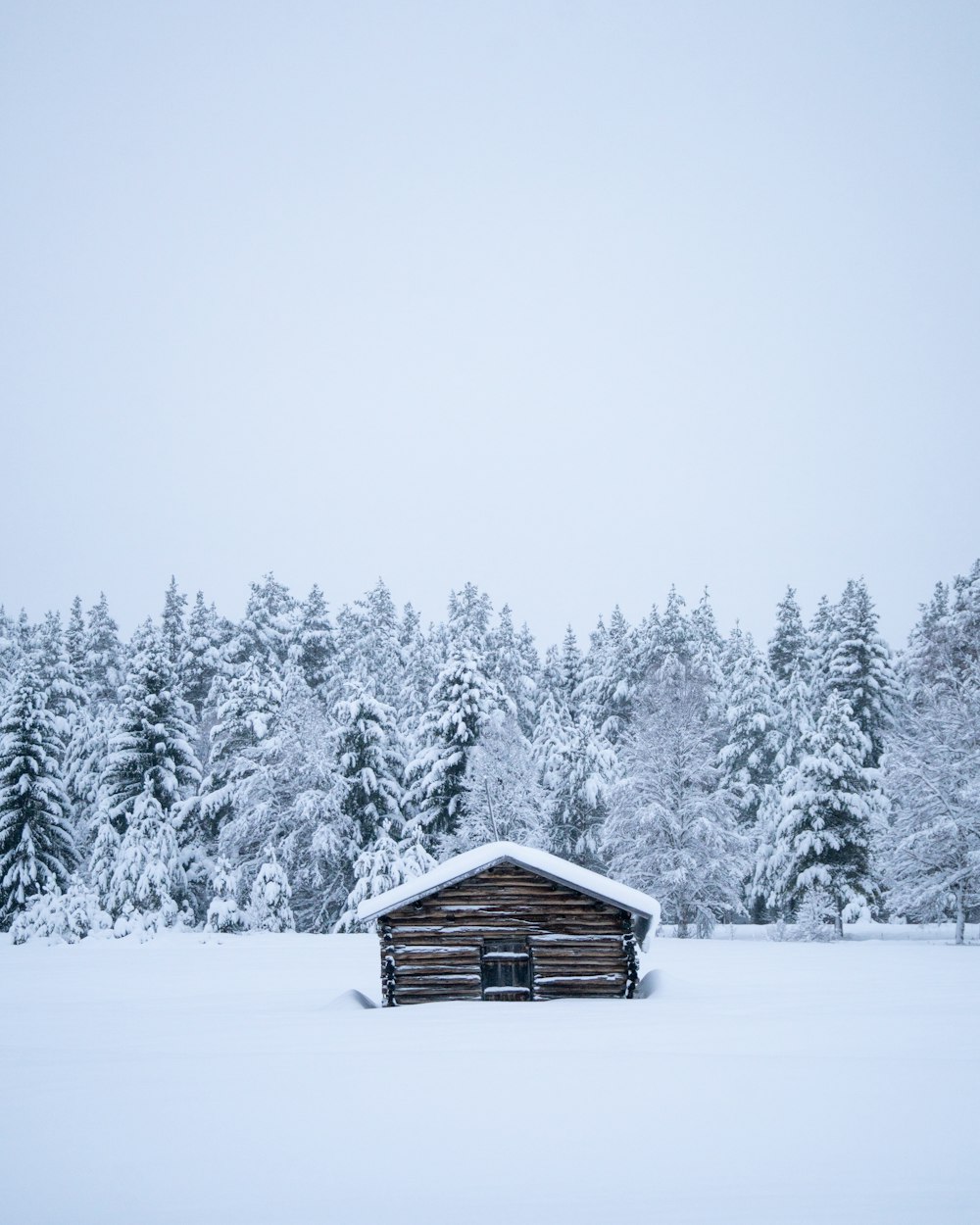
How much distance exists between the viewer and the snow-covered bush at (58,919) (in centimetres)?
3356

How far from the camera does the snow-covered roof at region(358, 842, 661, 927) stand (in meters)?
20.2

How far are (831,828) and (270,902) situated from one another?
2431 cm

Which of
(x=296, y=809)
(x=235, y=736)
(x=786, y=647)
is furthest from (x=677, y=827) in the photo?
(x=235, y=736)

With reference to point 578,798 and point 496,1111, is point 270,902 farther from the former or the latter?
point 496,1111

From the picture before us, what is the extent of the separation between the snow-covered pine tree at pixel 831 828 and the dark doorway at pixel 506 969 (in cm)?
2115

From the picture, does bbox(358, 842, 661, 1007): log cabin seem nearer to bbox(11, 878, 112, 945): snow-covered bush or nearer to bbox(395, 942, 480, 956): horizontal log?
bbox(395, 942, 480, 956): horizontal log

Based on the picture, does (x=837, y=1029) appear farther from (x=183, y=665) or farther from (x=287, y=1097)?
(x=183, y=665)

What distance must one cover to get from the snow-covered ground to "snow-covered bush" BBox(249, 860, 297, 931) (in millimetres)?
19591

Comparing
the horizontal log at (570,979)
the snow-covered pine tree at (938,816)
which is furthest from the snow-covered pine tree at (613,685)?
the horizontal log at (570,979)

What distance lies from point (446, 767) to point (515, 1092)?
105ft

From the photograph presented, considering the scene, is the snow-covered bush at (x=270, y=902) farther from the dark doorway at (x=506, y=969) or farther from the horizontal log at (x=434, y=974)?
the dark doorway at (x=506, y=969)

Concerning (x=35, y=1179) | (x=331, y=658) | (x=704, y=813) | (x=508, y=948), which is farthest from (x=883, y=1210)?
(x=331, y=658)

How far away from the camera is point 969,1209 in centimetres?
788

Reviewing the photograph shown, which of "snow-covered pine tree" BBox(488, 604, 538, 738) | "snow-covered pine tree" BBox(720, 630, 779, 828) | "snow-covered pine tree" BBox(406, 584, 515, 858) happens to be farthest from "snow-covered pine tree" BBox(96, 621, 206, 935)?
"snow-covered pine tree" BBox(720, 630, 779, 828)
